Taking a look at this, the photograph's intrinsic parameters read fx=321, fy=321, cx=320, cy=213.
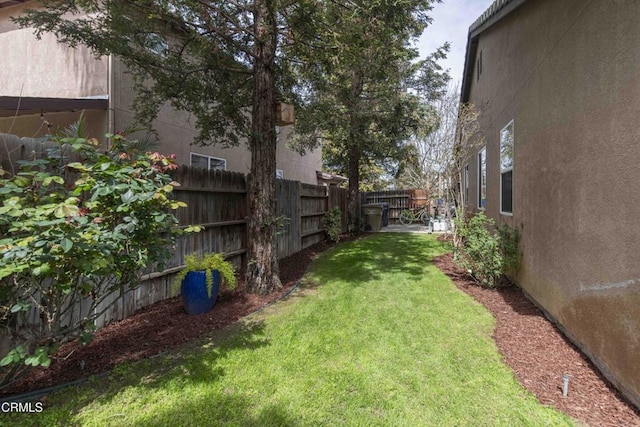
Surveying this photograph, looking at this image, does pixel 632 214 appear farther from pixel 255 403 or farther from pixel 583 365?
pixel 255 403

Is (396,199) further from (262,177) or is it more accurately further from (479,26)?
(262,177)

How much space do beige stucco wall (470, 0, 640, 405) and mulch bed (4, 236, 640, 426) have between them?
0.59ft

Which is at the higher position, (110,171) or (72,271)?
(110,171)

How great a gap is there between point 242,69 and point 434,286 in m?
5.05

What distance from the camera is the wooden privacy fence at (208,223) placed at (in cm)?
402

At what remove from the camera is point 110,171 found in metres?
2.29

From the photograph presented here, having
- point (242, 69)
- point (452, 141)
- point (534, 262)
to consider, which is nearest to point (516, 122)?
point (534, 262)

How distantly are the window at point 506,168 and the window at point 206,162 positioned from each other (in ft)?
22.0

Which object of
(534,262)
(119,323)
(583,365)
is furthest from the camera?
(534,262)

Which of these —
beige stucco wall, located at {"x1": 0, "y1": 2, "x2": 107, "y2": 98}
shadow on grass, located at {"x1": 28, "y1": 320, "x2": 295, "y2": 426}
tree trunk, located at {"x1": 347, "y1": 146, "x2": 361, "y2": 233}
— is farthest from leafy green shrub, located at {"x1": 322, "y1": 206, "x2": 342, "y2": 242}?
shadow on grass, located at {"x1": 28, "y1": 320, "x2": 295, "y2": 426}

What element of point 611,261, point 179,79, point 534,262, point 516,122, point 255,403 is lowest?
point 255,403

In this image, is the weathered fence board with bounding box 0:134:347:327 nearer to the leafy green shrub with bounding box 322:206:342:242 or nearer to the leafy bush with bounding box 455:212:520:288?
the leafy green shrub with bounding box 322:206:342:242

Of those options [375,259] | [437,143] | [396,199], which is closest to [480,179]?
[437,143]

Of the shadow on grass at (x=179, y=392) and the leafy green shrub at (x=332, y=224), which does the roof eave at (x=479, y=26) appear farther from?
the shadow on grass at (x=179, y=392)
